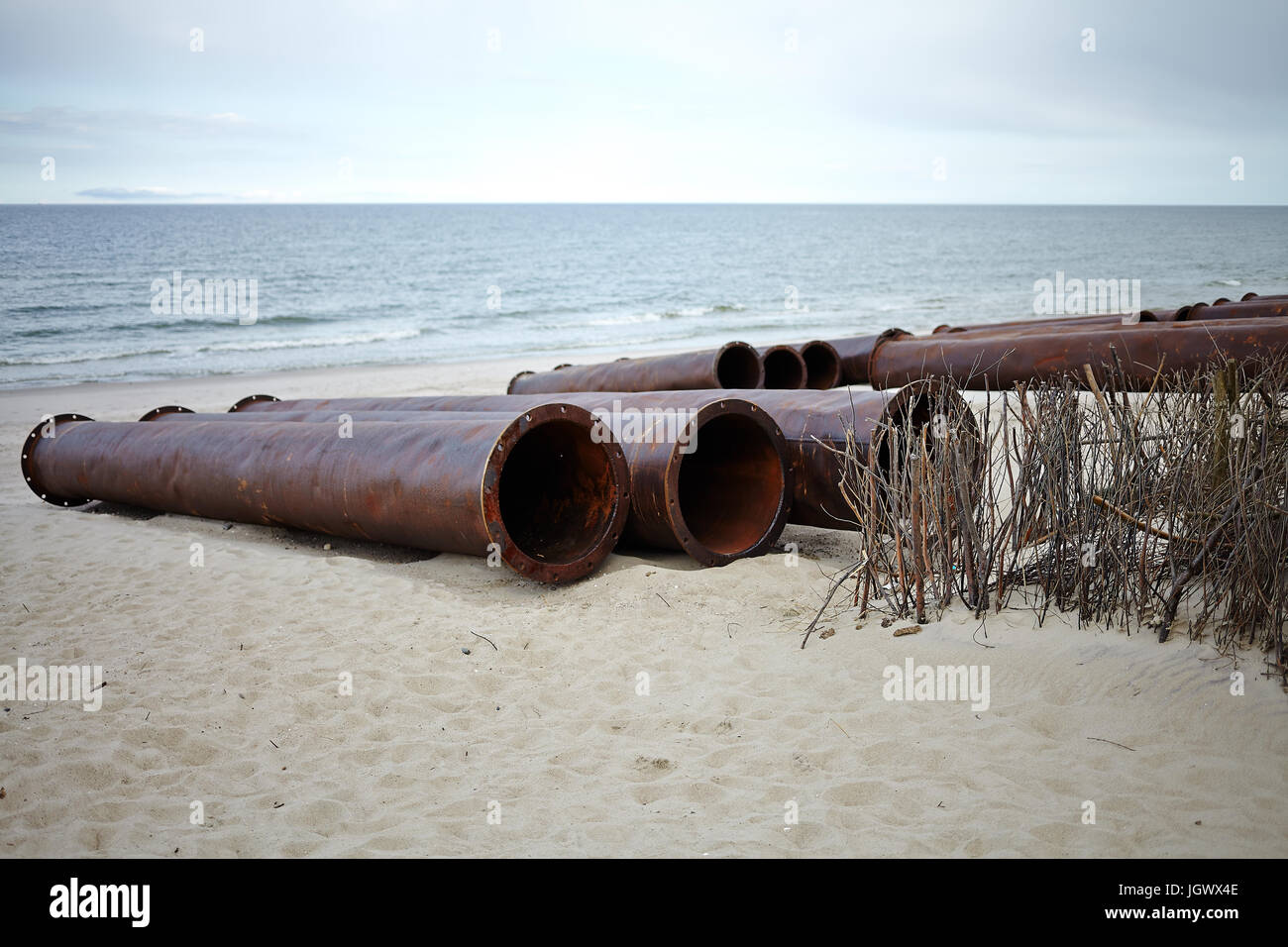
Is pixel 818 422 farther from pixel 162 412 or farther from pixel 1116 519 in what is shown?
pixel 162 412

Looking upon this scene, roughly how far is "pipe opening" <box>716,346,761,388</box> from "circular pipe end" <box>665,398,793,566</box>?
10.7 ft

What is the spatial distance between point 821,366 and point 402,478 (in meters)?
7.24

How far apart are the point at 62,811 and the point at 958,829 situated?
3024 mm

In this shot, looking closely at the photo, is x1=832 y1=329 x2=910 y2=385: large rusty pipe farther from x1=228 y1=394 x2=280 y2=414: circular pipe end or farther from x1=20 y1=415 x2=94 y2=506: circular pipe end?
x1=20 y1=415 x2=94 y2=506: circular pipe end

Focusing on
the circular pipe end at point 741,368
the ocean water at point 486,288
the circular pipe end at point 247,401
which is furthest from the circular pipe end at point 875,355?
the ocean water at point 486,288

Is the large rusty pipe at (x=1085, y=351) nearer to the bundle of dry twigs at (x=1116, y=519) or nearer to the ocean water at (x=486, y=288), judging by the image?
the bundle of dry twigs at (x=1116, y=519)

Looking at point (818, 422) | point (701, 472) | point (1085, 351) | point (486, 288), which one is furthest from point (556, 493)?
point (486, 288)

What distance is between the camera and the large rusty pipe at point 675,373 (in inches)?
363

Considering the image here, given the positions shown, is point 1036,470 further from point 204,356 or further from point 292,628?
point 204,356

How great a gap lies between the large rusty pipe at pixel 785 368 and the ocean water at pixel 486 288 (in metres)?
9.58

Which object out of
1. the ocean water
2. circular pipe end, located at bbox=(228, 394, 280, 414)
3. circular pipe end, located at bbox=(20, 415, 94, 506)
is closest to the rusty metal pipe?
circular pipe end, located at bbox=(228, 394, 280, 414)

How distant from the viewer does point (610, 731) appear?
144 inches

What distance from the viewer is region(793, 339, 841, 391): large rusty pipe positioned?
11055 millimetres

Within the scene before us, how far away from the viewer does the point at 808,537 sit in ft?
20.7
